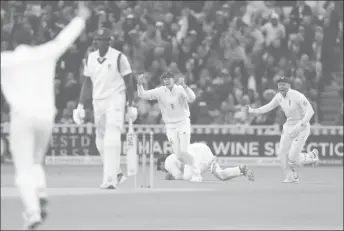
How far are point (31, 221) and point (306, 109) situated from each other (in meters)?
7.38

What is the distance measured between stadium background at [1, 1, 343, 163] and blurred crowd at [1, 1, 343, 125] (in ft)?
0.09

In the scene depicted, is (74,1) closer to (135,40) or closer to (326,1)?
(326,1)

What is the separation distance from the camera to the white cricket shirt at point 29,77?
5.95 metres

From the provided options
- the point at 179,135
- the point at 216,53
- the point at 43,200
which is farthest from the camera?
the point at 216,53

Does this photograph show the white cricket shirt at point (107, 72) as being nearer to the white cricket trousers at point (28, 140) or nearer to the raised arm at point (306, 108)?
the raised arm at point (306, 108)

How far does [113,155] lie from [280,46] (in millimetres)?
11983

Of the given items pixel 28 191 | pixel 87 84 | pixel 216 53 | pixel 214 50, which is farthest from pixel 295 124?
pixel 214 50

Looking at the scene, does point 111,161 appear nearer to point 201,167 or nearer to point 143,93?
point 143,93

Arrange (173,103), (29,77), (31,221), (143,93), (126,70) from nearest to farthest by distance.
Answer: (29,77), (31,221), (143,93), (126,70), (173,103)

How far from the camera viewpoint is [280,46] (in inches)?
982

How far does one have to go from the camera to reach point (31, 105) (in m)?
6.02

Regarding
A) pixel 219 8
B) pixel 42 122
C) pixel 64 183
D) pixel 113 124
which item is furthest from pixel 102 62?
pixel 219 8

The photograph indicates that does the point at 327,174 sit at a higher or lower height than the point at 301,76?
lower

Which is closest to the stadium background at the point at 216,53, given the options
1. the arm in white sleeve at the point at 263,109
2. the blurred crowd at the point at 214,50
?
the blurred crowd at the point at 214,50
